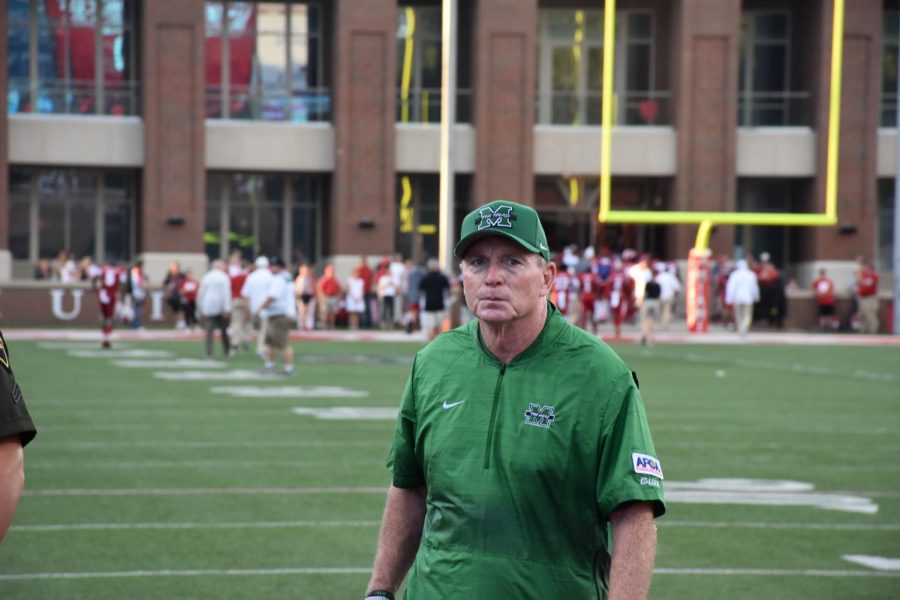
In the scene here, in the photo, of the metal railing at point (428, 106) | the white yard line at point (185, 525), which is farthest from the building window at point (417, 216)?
the white yard line at point (185, 525)

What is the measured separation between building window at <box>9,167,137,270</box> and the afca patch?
4553 cm

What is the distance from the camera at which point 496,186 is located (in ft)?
155

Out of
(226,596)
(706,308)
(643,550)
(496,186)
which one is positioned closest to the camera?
(643,550)

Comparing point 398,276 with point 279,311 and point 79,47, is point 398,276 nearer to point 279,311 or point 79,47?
point 79,47

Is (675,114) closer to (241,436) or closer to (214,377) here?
(214,377)

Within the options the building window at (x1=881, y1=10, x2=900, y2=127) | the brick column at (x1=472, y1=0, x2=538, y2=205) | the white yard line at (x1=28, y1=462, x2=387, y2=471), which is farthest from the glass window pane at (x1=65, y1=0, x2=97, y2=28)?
the white yard line at (x1=28, y1=462, x2=387, y2=471)

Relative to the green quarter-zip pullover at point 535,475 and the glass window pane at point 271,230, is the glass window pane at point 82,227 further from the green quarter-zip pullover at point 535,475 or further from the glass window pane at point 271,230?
the green quarter-zip pullover at point 535,475

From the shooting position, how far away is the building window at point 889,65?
50.2 m

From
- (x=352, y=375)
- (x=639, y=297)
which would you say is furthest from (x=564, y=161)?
(x=352, y=375)

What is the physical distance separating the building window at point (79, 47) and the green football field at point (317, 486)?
2495 cm

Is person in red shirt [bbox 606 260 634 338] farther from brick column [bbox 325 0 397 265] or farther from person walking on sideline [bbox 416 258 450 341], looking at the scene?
brick column [bbox 325 0 397 265]

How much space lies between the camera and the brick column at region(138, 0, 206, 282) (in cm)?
4512

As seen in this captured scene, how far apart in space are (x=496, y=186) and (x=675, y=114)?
19.5 feet

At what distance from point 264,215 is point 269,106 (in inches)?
140
